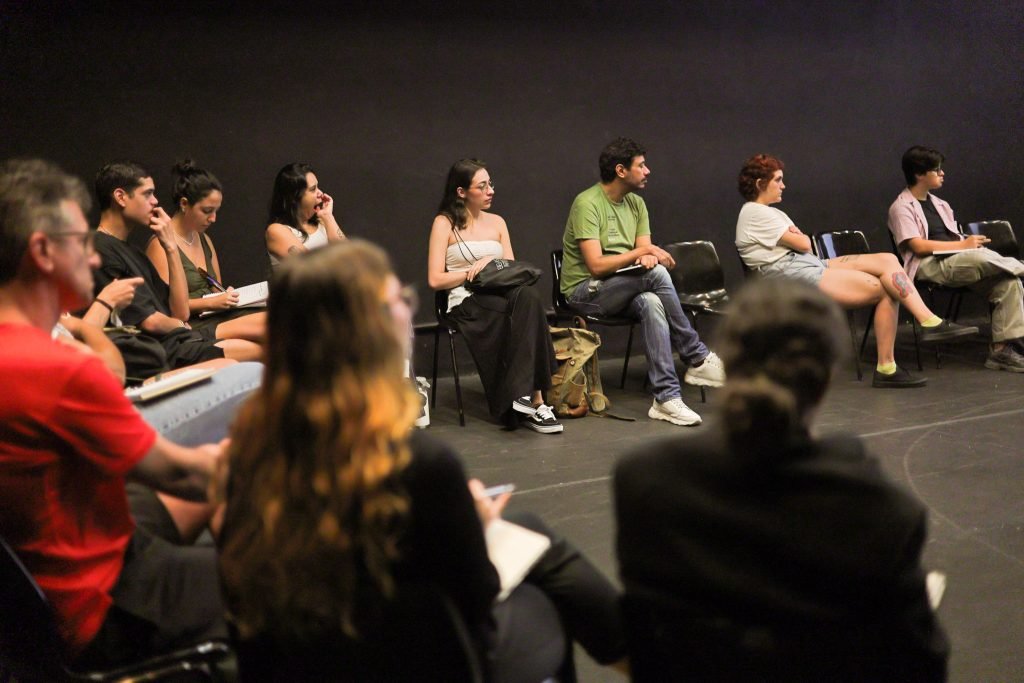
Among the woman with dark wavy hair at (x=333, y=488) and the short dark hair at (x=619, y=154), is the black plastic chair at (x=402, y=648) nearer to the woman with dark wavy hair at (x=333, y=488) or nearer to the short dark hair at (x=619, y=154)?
the woman with dark wavy hair at (x=333, y=488)

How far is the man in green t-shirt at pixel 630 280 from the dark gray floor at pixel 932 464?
19cm

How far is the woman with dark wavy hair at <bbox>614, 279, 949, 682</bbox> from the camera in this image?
3.76 feet

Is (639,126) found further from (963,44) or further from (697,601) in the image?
(697,601)

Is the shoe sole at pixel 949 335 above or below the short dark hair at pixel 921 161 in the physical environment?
below

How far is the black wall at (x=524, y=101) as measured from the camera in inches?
182

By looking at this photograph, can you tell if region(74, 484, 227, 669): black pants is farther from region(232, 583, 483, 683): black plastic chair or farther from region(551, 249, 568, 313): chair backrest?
region(551, 249, 568, 313): chair backrest

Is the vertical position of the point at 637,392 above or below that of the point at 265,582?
below

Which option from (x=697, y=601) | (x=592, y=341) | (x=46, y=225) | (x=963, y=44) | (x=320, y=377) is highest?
(x=963, y=44)

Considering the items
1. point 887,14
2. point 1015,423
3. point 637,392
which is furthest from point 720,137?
point 1015,423

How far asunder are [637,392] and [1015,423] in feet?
5.77

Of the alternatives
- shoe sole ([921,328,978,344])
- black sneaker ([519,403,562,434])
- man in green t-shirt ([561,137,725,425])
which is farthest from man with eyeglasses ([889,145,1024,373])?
black sneaker ([519,403,562,434])

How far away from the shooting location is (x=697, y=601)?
1208 mm

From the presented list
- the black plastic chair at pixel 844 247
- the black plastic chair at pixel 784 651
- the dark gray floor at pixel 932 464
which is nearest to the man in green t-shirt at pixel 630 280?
the dark gray floor at pixel 932 464

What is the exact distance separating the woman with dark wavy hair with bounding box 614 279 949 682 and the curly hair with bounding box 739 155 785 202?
4.09 metres
